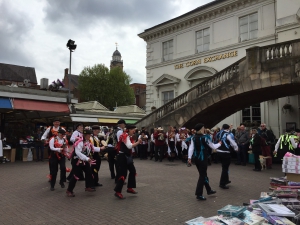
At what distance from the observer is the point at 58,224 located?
553cm

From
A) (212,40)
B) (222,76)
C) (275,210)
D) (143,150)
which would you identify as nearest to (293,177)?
(275,210)

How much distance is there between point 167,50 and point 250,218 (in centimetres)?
2329

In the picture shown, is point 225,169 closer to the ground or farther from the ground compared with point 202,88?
closer to the ground

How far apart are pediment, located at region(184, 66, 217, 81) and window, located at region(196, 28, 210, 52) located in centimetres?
176

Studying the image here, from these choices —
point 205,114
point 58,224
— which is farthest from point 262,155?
point 58,224

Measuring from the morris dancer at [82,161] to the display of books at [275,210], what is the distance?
14.5ft

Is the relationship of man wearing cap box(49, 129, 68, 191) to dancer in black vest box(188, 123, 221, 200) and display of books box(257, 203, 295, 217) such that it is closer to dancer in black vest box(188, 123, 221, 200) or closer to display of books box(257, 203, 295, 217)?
dancer in black vest box(188, 123, 221, 200)

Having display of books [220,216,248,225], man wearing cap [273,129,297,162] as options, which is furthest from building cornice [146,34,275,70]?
display of books [220,216,248,225]

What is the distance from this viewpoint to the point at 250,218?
16.0ft

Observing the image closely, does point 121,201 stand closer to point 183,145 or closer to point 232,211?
point 232,211

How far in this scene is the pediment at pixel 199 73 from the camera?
22.7 m

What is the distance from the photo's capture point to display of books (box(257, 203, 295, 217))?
500 centimetres

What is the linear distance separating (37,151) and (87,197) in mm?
9682

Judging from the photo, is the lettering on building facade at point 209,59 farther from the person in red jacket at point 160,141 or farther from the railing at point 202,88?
the person in red jacket at point 160,141
